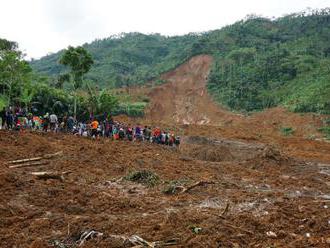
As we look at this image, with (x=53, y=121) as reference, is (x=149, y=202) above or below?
below

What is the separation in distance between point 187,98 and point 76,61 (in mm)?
26205

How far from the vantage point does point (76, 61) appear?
1249 inches

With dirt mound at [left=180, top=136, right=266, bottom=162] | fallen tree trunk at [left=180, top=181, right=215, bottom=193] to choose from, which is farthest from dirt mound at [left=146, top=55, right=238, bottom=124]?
fallen tree trunk at [left=180, top=181, right=215, bottom=193]

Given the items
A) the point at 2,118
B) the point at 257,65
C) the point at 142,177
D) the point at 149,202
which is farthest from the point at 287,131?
the point at 149,202

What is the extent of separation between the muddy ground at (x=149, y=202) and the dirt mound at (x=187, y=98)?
3086 cm

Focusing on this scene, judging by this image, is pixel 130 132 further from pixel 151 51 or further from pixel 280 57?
pixel 151 51

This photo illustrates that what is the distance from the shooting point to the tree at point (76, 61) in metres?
31.2

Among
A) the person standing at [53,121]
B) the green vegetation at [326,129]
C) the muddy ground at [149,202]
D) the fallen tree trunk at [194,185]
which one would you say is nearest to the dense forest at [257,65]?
the green vegetation at [326,129]

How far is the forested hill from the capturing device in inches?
1953

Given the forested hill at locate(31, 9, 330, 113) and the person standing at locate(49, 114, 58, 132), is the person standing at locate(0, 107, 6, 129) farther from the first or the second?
the forested hill at locate(31, 9, 330, 113)

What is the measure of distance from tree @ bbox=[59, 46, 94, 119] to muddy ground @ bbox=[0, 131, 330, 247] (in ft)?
42.6

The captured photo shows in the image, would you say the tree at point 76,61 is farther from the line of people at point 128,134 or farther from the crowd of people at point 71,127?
the crowd of people at point 71,127

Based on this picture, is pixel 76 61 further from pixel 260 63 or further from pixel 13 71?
pixel 260 63

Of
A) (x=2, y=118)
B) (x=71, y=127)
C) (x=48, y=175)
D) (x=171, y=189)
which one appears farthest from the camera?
(x=71, y=127)
